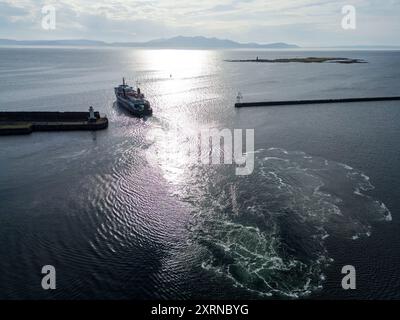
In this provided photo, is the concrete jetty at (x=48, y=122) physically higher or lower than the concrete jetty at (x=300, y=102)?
lower

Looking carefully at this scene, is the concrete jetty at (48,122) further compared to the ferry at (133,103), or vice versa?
the ferry at (133,103)

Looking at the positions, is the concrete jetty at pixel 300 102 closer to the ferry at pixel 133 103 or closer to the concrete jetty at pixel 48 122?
the ferry at pixel 133 103

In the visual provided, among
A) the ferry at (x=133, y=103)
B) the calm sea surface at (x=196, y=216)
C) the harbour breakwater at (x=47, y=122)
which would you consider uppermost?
the ferry at (x=133, y=103)

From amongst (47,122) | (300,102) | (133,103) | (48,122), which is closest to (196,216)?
(47,122)

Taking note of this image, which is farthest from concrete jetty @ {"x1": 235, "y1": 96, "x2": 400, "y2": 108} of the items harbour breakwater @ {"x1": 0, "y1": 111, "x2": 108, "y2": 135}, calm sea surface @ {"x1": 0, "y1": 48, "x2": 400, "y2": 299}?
harbour breakwater @ {"x1": 0, "y1": 111, "x2": 108, "y2": 135}

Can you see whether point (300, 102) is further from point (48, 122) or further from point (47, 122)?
point (47, 122)

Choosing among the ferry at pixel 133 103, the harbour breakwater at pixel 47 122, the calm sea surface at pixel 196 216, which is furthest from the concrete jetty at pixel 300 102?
the harbour breakwater at pixel 47 122
